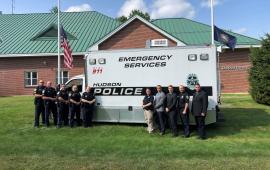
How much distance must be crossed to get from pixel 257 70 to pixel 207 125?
749 centimetres

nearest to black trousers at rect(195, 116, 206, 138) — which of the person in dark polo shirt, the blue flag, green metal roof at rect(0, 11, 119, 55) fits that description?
A: the person in dark polo shirt

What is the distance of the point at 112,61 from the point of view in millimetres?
15906

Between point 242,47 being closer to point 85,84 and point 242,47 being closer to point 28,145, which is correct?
point 85,84

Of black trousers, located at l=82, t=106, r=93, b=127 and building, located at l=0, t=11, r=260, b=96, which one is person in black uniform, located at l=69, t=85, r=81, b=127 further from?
building, located at l=0, t=11, r=260, b=96

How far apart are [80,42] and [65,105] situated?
18.8 meters

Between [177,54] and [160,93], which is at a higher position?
[177,54]

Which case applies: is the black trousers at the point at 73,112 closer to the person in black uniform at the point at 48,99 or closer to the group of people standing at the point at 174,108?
the person in black uniform at the point at 48,99

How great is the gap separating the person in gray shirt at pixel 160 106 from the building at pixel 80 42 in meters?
16.7

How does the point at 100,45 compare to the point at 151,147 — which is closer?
A: the point at 151,147

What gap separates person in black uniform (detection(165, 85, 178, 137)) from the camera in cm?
1429

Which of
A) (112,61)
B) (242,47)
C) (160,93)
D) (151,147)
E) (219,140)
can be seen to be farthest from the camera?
(242,47)

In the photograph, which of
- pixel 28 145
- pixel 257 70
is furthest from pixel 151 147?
pixel 257 70

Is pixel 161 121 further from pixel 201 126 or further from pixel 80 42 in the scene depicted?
pixel 80 42

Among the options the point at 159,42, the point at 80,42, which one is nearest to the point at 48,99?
the point at 159,42
